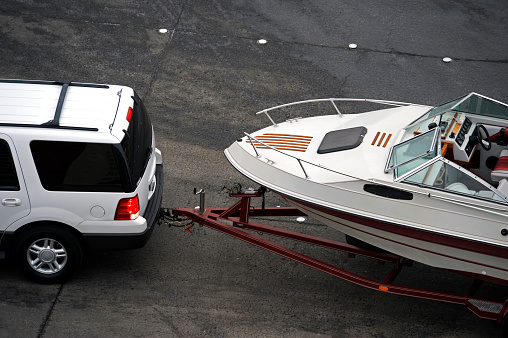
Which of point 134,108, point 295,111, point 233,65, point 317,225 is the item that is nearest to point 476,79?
point 295,111

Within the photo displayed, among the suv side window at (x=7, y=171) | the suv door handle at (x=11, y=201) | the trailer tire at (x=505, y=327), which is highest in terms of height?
the suv side window at (x=7, y=171)

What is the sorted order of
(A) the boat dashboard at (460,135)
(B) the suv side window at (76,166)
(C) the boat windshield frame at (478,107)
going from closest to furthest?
(B) the suv side window at (76,166) < (A) the boat dashboard at (460,135) < (C) the boat windshield frame at (478,107)

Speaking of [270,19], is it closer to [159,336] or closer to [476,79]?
[476,79]

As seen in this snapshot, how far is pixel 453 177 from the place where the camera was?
655 centimetres

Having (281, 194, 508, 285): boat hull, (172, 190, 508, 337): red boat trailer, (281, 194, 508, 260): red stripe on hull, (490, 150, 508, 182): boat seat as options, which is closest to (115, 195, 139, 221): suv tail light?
(172, 190, 508, 337): red boat trailer

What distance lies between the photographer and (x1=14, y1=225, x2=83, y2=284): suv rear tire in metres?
6.87

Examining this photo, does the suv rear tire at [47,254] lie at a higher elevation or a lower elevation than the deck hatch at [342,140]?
lower

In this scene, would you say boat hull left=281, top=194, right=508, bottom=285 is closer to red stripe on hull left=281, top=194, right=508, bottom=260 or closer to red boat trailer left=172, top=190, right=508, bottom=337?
red stripe on hull left=281, top=194, right=508, bottom=260

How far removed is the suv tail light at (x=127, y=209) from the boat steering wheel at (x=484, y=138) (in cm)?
355

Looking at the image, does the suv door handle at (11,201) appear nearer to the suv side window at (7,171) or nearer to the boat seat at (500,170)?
the suv side window at (7,171)

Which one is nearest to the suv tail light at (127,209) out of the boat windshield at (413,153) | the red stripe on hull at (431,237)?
the red stripe on hull at (431,237)

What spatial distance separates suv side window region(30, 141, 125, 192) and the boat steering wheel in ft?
12.0

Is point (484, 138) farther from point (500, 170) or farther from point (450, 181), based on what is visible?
point (450, 181)

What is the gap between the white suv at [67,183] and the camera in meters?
6.70
